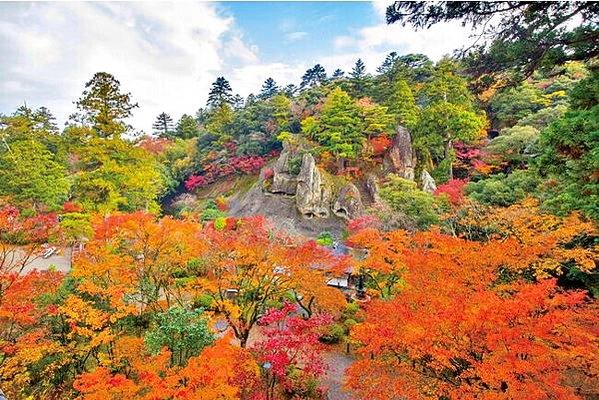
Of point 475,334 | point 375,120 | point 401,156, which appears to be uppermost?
point 375,120

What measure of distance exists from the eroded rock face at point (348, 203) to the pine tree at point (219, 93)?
1248 inches

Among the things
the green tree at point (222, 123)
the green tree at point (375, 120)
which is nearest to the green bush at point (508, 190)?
the green tree at point (375, 120)

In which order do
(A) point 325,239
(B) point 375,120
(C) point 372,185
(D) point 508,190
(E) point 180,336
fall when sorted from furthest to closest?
1. (B) point 375,120
2. (C) point 372,185
3. (A) point 325,239
4. (D) point 508,190
5. (E) point 180,336

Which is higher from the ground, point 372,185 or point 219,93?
point 219,93

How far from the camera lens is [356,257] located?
2466cm

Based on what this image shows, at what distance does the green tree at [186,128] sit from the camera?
51375 millimetres

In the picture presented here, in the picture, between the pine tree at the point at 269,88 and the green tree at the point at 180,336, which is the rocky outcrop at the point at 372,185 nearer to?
the green tree at the point at 180,336

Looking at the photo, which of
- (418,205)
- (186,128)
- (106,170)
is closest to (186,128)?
(186,128)

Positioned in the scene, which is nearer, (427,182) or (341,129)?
(427,182)

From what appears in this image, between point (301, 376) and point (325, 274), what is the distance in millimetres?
6320

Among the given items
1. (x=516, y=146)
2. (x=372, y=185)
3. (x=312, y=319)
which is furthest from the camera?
(x=372, y=185)

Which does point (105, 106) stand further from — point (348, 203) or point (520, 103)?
point (520, 103)

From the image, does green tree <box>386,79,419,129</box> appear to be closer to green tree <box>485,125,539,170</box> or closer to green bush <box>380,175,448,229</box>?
green tree <box>485,125,539,170</box>

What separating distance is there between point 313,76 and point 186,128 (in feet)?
66.6
